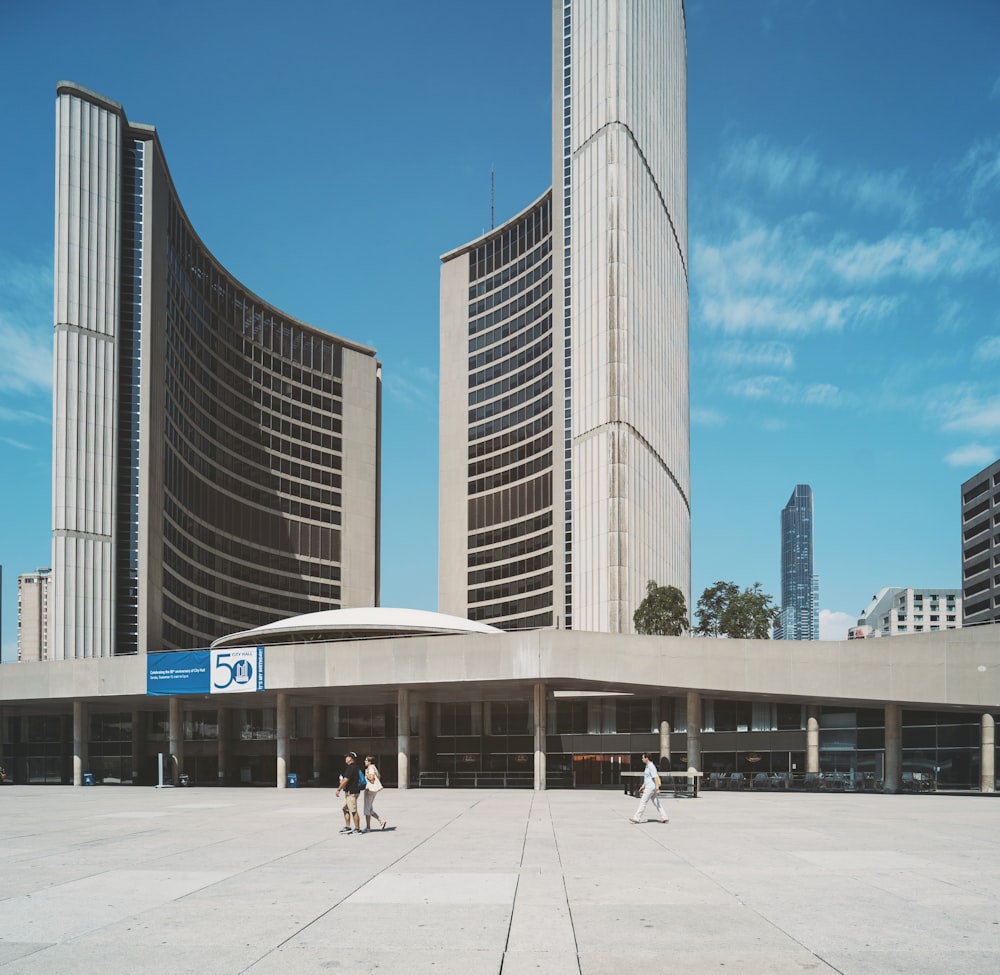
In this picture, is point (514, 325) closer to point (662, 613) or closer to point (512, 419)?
point (512, 419)

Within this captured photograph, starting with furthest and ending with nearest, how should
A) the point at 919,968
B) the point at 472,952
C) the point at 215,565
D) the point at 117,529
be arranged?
the point at 215,565, the point at 117,529, the point at 472,952, the point at 919,968

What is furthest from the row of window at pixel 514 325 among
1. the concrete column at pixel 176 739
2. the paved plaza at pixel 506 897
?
the paved plaza at pixel 506 897

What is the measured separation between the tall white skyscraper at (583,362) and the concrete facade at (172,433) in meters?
18.7

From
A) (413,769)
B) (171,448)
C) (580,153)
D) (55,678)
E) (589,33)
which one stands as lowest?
(413,769)

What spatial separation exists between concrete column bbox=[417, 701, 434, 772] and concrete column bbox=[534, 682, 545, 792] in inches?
656

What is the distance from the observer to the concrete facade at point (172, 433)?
88625 millimetres

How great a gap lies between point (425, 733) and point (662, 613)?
23121 millimetres

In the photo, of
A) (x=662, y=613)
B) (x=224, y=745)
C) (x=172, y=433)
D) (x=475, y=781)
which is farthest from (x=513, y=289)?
(x=475, y=781)

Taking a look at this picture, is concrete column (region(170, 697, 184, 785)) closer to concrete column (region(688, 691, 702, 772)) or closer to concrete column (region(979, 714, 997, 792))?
concrete column (region(688, 691, 702, 772))

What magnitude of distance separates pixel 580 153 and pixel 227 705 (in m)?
58.2

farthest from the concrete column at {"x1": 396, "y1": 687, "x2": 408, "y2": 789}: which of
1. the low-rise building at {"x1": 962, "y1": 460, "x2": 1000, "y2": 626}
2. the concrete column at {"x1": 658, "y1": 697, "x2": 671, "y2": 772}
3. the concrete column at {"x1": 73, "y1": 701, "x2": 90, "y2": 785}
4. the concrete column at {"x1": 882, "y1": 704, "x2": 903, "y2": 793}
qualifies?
the low-rise building at {"x1": 962, "y1": 460, "x2": 1000, "y2": 626}

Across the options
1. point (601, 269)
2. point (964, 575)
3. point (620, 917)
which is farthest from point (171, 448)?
point (964, 575)

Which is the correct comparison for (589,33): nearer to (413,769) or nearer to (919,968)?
(413,769)

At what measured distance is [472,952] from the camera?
11773 millimetres
